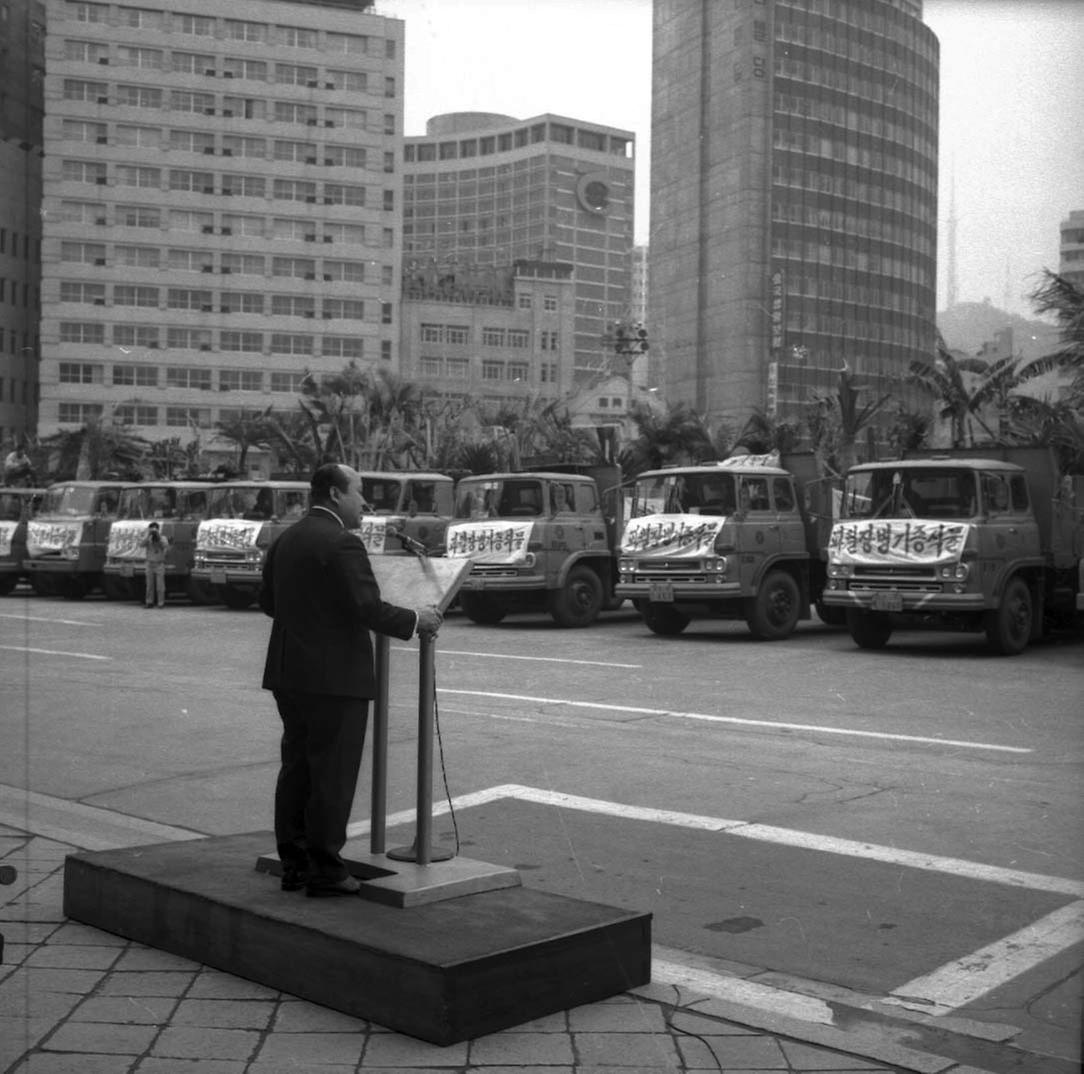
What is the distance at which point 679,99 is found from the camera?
86000 millimetres

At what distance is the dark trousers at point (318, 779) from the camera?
17.3ft

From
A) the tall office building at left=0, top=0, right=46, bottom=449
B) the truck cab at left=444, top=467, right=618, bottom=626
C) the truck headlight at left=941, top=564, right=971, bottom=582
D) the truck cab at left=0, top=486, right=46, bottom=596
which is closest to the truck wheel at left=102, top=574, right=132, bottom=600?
the truck cab at left=0, top=486, right=46, bottom=596

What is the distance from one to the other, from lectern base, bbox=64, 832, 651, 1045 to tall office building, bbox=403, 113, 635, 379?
10785cm

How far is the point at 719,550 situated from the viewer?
18.0 m

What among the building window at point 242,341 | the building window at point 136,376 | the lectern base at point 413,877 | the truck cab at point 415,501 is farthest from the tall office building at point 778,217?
the lectern base at point 413,877

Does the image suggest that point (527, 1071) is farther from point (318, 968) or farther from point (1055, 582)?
point (1055, 582)

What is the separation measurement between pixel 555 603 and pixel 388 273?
73.5 meters

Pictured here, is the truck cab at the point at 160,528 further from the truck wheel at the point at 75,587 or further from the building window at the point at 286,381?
the building window at the point at 286,381

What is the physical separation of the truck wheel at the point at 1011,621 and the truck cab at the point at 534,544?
20.0 feet

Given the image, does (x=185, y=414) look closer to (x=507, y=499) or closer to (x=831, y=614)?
(x=507, y=499)

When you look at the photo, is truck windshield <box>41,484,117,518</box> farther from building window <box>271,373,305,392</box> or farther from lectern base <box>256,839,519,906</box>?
building window <box>271,373,305,392</box>

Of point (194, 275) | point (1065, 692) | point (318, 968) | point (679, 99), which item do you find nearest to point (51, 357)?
point (194, 275)

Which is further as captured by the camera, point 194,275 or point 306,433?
point 194,275

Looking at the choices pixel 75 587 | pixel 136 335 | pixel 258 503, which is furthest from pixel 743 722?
pixel 136 335
